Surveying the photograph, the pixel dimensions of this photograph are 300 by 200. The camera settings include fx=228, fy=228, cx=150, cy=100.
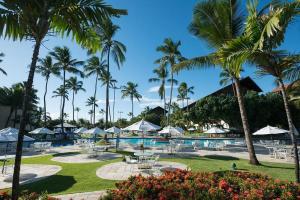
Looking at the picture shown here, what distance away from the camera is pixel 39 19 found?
14.2 ft

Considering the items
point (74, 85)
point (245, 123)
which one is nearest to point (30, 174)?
point (245, 123)

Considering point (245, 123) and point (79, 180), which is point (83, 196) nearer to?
point (79, 180)

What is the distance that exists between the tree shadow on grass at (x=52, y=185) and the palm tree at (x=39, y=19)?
4697 millimetres

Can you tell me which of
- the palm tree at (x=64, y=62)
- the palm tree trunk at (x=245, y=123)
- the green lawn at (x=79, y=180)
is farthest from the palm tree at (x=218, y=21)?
the palm tree at (x=64, y=62)

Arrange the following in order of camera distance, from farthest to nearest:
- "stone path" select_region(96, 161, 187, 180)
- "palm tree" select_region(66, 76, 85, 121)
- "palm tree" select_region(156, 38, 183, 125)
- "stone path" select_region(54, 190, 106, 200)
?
"palm tree" select_region(66, 76, 85, 121)
"palm tree" select_region(156, 38, 183, 125)
"stone path" select_region(96, 161, 187, 180)
"stone path" select_region(54, 190, 106, 200)

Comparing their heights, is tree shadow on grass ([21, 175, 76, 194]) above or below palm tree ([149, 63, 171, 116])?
below

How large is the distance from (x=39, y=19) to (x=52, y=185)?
6779 mm

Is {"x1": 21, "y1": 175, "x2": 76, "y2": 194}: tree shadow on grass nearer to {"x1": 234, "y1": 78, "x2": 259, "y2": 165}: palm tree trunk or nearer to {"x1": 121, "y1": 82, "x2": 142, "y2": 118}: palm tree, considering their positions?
{"x1": 234, "y1": 78, "x2": 259, "y2": 165}: palm tree trunk

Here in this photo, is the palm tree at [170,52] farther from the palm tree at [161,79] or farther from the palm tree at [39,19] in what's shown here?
the palm tree at [39,19]

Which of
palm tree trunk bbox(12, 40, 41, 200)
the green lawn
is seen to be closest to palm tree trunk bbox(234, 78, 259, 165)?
the green lawn

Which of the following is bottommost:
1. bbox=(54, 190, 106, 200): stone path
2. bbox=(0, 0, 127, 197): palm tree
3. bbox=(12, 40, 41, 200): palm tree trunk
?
bbox=(54, 190, 106, 200): stone path

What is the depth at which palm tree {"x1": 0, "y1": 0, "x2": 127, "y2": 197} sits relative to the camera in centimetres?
410

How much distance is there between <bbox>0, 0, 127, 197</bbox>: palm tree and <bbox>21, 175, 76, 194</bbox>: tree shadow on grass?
15.4 ft

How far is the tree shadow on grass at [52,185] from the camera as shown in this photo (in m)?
8.19
